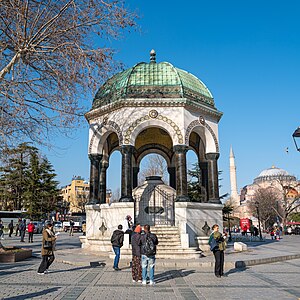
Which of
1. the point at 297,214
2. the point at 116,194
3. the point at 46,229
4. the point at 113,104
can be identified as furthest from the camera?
the point at 116,194

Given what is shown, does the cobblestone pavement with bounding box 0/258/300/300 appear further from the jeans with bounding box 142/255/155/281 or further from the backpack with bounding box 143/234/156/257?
the backpack with bounding box 143/234/156/257

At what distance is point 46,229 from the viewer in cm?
1012

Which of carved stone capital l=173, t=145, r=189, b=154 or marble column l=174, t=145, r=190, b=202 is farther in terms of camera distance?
carved stone capital l=173, t=145, r=189, b=154

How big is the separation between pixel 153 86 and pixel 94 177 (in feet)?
17.9

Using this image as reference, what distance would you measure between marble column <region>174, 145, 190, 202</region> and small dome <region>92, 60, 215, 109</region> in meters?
2.61

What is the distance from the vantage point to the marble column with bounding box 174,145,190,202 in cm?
1505

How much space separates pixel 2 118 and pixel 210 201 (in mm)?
10239

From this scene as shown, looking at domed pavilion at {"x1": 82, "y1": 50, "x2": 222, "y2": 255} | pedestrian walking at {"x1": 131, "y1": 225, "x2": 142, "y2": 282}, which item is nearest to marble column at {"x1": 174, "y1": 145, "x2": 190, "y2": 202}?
domed pavilion at {"x1": 82, "y1": 50, "x2": 222, "y2": 255}

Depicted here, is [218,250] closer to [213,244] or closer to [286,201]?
[213,244]

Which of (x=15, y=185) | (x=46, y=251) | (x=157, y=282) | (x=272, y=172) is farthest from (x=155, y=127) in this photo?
(x=272, y=172)

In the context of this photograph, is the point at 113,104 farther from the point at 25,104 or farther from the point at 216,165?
the point at 216,165

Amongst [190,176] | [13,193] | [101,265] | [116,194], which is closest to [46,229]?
[101,265]

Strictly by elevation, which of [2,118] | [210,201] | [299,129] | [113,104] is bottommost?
[210,201]

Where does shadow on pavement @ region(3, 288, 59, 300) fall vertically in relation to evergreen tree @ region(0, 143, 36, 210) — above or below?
below
